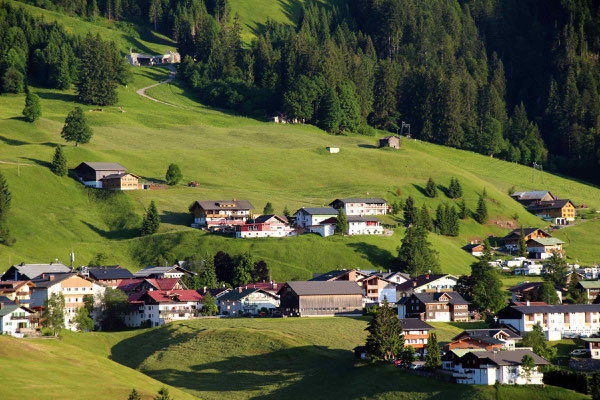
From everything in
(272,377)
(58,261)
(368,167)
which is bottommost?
(272,377)

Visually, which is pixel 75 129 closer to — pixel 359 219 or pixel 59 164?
pixel 59 164

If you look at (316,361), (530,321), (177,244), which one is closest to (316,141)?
(177,244)

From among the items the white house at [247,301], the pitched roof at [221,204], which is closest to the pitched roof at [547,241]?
the pitched roof at [221,204]

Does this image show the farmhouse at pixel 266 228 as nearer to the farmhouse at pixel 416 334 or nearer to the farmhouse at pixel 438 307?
the farmhouse at pixel 438 307

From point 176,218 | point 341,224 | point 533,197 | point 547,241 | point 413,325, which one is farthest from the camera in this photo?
point 533,197

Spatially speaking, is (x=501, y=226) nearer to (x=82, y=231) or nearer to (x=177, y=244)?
(x=177, y=244)

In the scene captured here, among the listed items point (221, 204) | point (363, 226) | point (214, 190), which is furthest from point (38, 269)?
point (363, 226)

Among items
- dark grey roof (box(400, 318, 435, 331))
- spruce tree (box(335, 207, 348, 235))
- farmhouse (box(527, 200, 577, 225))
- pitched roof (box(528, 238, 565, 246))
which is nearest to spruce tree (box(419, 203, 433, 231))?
spruce tree (box(335, 207, 348, 235))
